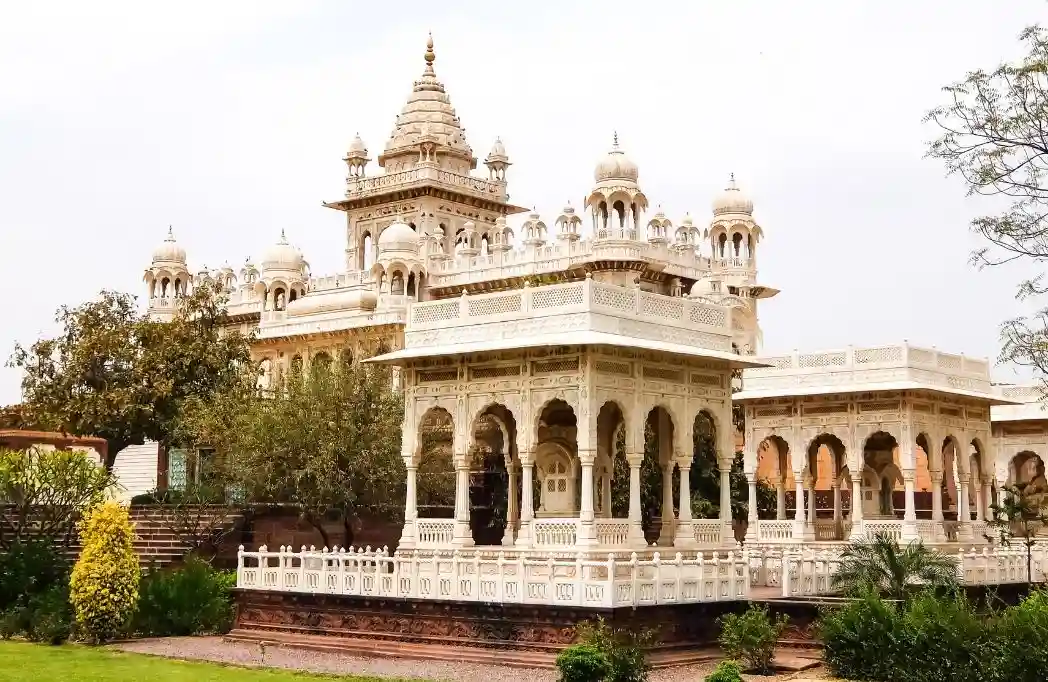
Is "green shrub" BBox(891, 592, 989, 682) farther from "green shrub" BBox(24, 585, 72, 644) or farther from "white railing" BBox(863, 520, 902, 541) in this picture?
"green shrub" BBox(24, 585, 72, 644)

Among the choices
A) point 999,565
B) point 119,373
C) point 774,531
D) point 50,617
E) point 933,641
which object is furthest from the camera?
point 119,373

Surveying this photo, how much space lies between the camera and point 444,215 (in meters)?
59.2

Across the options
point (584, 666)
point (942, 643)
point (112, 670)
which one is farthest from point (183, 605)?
point (942, 643)

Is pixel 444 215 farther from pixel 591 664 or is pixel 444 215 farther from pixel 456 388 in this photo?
pixel 591 664

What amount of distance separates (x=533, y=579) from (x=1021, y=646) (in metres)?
7.11

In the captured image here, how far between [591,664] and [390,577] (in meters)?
6.12

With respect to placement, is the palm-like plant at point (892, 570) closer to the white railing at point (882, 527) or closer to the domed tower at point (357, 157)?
the white railing at point (882, 527)

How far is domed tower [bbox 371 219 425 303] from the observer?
5138 cm

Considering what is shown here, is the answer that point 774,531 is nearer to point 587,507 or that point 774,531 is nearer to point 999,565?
point 999,565

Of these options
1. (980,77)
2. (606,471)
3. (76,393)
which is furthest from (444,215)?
(980,77)

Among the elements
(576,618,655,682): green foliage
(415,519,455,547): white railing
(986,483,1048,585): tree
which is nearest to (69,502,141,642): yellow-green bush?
(415,519,455,547): white railing

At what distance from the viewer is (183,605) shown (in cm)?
2681

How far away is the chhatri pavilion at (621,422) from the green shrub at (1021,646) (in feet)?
16.9

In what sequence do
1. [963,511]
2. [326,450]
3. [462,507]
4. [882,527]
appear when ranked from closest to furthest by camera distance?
[462,507] < [882,527] < [326,450] < [963,511]
